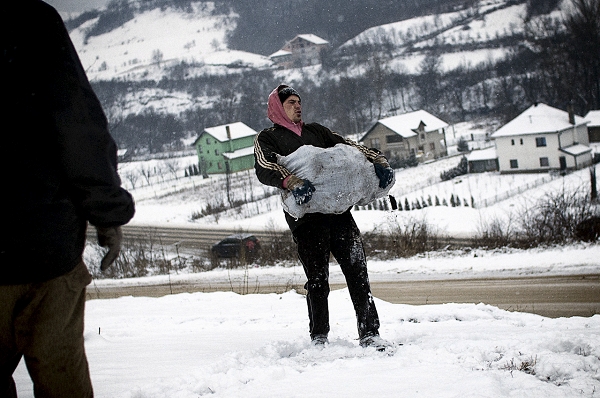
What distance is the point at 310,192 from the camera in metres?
3.63

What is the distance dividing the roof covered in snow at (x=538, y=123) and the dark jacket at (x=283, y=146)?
47.1m

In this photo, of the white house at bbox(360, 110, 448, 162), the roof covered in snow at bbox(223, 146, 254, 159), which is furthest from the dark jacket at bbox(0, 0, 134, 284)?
the roof covered in snow at bbox(223, 146, 254, 159)

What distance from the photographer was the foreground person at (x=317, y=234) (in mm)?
3738

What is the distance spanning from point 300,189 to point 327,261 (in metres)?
0.59

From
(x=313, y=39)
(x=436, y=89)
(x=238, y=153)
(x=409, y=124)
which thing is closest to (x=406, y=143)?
(x=409, y=124)

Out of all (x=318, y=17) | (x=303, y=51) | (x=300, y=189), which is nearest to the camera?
(x=300, y=189)

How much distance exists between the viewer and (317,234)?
3803 mm

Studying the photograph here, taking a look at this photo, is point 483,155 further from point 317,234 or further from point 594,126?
point 317,234

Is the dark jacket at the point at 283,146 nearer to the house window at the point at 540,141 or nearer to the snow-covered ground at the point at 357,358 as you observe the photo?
the snow-covered ground at the point at 357,358

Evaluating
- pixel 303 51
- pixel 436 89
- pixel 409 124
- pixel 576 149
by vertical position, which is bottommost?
pixel 576 149

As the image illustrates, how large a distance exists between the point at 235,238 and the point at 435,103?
6973 cm

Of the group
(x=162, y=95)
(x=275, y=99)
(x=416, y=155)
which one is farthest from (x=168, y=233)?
(x=162, y=95)

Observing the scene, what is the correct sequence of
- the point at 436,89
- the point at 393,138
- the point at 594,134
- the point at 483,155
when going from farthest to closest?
the point at 436,89
the point at 393,138
the point at 594,134
the point at 483,155

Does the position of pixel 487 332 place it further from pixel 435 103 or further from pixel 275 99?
pixel 435 103
